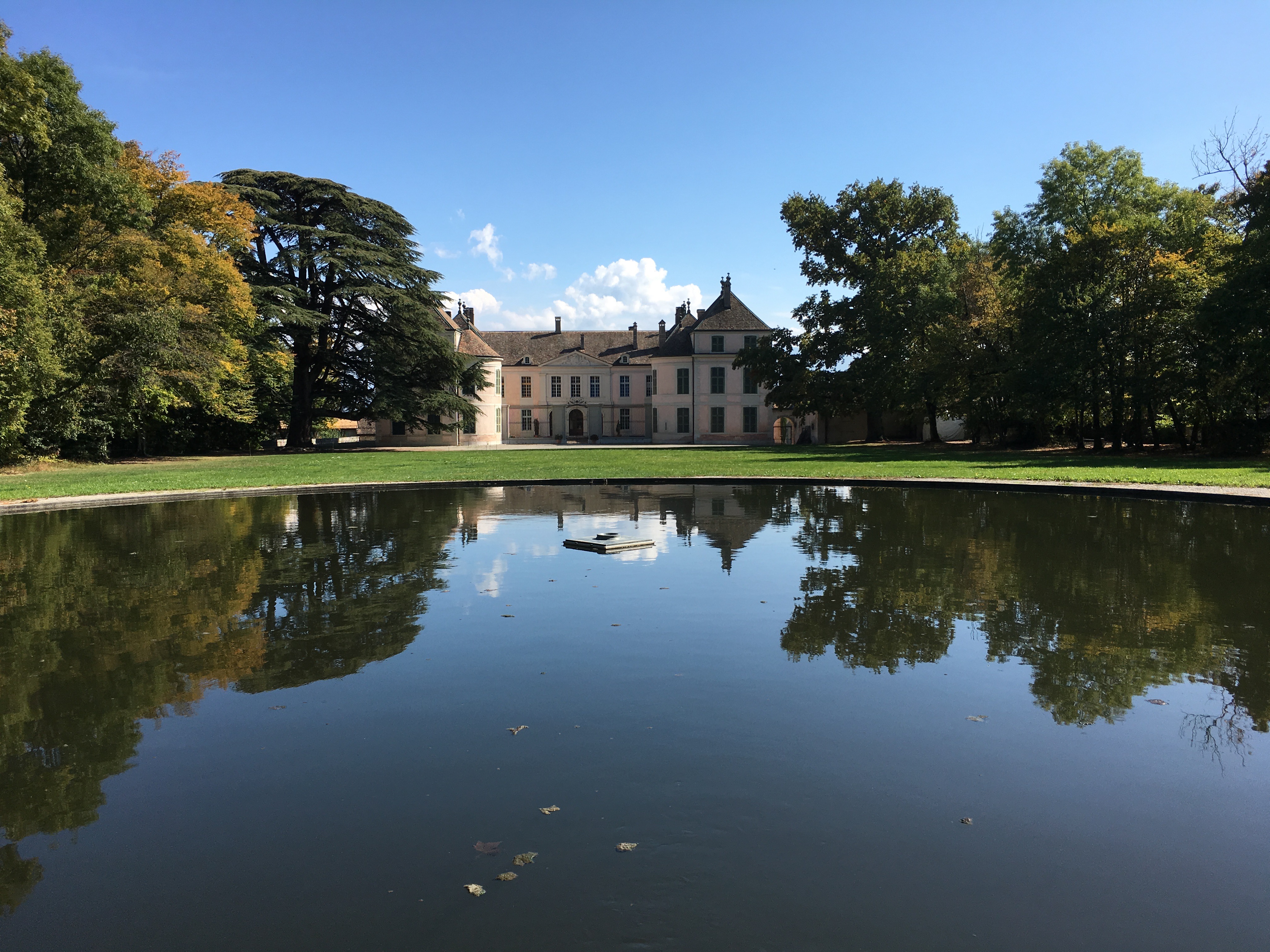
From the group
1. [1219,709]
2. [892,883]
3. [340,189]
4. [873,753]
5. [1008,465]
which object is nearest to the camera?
[892,883]

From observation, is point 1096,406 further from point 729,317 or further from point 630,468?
point 729,317

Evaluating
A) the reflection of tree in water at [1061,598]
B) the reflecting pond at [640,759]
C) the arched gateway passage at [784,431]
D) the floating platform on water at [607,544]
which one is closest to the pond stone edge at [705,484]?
the reflection of tree in water at [1061,598]

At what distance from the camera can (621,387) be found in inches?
2584

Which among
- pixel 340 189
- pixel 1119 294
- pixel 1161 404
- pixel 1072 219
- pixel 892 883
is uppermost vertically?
pixel 340 189

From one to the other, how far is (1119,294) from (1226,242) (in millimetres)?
3760

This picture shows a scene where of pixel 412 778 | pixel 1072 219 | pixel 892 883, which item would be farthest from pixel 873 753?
pixel 1072 219

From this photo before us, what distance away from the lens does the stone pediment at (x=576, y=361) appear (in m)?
65.1

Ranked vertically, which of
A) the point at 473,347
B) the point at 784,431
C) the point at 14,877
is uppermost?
the point at 473,347

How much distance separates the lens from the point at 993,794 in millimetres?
3471

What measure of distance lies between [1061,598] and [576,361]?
59.5 meters

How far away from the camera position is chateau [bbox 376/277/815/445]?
56.8 meters

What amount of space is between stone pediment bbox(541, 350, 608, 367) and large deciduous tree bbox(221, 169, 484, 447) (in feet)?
63.9

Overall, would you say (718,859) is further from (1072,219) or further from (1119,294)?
(1072,219)

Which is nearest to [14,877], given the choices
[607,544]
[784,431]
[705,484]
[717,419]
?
[607,544]
